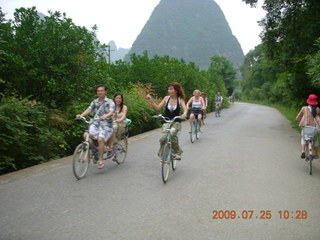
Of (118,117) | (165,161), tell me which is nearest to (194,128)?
(118,117)

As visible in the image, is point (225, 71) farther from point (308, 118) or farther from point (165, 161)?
point (165, 161)

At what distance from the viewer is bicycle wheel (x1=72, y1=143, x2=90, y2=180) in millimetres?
5975

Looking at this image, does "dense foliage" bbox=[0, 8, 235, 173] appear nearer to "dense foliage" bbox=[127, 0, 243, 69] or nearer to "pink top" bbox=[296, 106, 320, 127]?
"pink top" bbox=[296, 106, 320, 127]

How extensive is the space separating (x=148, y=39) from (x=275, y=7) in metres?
163

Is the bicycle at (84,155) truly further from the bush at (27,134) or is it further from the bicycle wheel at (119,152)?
the bush at (27,134)

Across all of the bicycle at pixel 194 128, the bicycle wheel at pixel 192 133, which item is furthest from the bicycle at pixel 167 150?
the bicycle at pixel 194 128

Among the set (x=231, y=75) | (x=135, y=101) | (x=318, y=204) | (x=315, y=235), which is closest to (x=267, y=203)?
(x=318, y=204)

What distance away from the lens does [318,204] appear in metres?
4.91

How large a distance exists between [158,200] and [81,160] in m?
2.01

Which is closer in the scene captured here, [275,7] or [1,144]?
[1,144]

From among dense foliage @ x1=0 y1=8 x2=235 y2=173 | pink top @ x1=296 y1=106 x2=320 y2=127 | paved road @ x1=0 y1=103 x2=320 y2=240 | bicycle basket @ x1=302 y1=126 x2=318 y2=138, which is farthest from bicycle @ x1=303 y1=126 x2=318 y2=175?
dense foliage @ x1=0 y1=8 x2=235 y2=173

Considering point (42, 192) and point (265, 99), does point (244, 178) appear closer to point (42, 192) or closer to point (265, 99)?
point (42, 192)

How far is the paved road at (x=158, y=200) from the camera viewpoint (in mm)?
3834

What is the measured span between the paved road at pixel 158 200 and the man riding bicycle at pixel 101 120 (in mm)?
728
